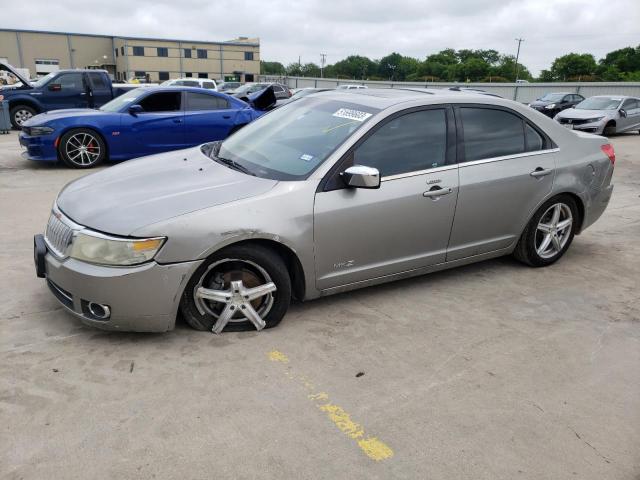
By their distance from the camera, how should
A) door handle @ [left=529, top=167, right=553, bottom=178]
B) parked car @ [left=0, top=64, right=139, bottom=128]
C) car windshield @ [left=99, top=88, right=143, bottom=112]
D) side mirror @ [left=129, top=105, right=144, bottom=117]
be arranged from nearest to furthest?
door handle @ [left=529, top=167, right=553, bottom=178] < side mirror @ [left=129, top=105, right=144, bottom=117] < car windshield @ [left=99, top=88, right=143, bottom=112] < parked car @ [left=0, top=64, right=139, bottom=128]

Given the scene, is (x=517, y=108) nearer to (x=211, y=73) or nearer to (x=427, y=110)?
(x=427, y=110)

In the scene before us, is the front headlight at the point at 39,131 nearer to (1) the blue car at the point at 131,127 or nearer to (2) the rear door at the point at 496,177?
(1) the blue car at the point at 131,127

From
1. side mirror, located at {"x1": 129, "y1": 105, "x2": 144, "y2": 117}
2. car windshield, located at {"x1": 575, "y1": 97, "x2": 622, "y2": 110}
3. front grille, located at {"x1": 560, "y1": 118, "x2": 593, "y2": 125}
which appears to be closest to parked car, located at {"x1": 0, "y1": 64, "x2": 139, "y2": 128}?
side mirror, located at {"x1": 129, "y1": 105, "x2": 144, "y2": 117}

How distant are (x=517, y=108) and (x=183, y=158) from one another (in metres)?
2.88

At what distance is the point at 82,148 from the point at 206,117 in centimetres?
222

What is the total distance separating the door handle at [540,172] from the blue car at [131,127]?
4837mm

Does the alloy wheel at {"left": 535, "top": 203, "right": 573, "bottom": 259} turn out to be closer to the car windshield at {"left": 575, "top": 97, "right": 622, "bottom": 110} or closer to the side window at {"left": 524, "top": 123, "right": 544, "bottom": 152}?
the side window at {"left": 524, "top": 123, "right": 544, "bottom": 152}

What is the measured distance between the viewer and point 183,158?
4203 millimetres

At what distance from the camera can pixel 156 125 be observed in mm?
9172

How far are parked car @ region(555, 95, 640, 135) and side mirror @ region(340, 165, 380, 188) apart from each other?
1588 cm

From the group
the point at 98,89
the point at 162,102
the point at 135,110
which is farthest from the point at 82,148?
the point at 98,89

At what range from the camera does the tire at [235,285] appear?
128 inches

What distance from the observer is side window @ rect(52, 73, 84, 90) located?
563 inches

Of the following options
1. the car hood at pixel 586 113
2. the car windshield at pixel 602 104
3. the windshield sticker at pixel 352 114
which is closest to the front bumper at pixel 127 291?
the windshield sticker at pixel 352 114
